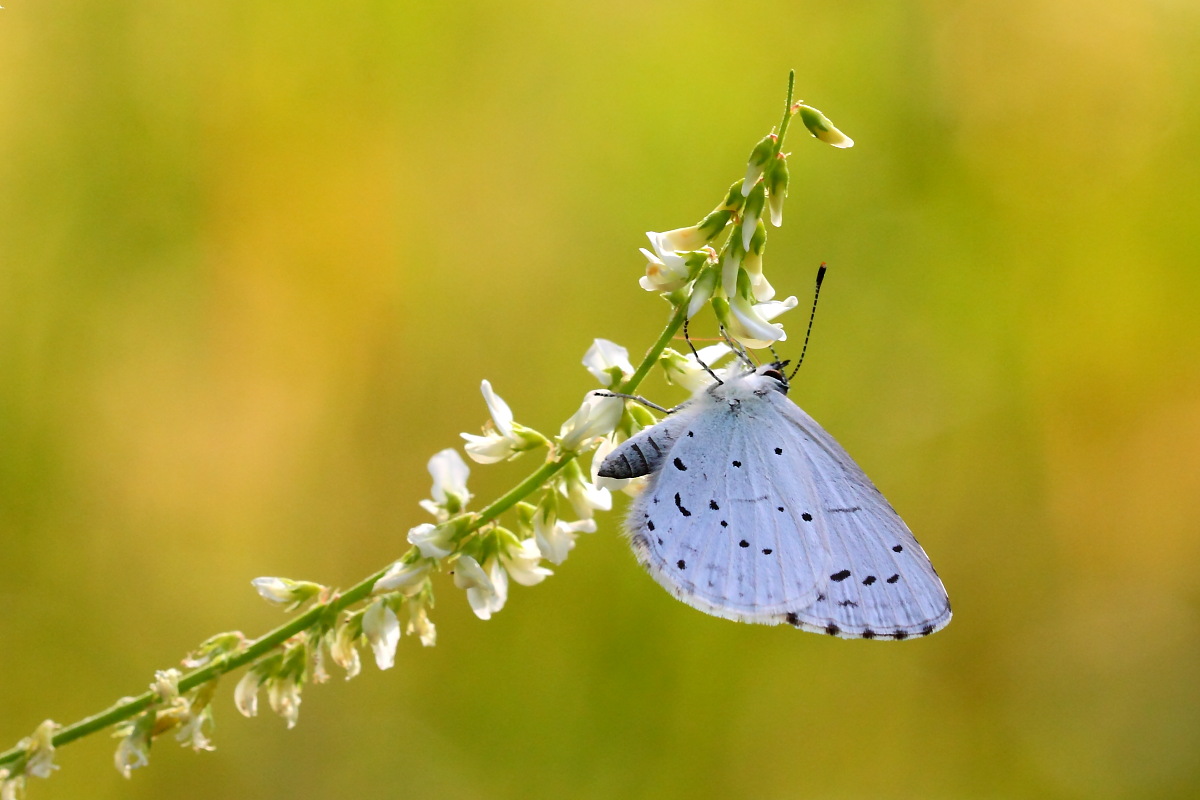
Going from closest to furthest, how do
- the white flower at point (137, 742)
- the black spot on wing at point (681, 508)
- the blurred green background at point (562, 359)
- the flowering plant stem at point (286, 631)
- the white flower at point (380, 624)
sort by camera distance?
the flowering plant stem at point (286, 631) < the white flower at point (137, 742) < the white flower at point (380, 624) < the black spot on wing at point (681, 508) < the blurred green background at point (562, 359)

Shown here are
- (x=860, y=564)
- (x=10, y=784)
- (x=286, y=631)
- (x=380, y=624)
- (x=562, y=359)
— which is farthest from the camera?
(x=562, y=359)

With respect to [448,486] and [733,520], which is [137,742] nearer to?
[448,486]

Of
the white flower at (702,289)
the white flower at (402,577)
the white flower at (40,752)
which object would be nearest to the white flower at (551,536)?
the white flower at (402,577)

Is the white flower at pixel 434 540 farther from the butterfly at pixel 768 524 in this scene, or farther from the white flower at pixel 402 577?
the butterfly at pixel 768 524

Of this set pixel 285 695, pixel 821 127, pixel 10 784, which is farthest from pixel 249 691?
pixel 821 127

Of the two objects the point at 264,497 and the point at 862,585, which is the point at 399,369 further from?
the point at 862,585

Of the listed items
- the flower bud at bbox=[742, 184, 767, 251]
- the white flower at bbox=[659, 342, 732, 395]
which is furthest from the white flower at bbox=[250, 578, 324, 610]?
the flower bud at bbox=[742, 184, 767, 251]

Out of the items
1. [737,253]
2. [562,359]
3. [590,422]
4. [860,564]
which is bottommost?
[860,564]
